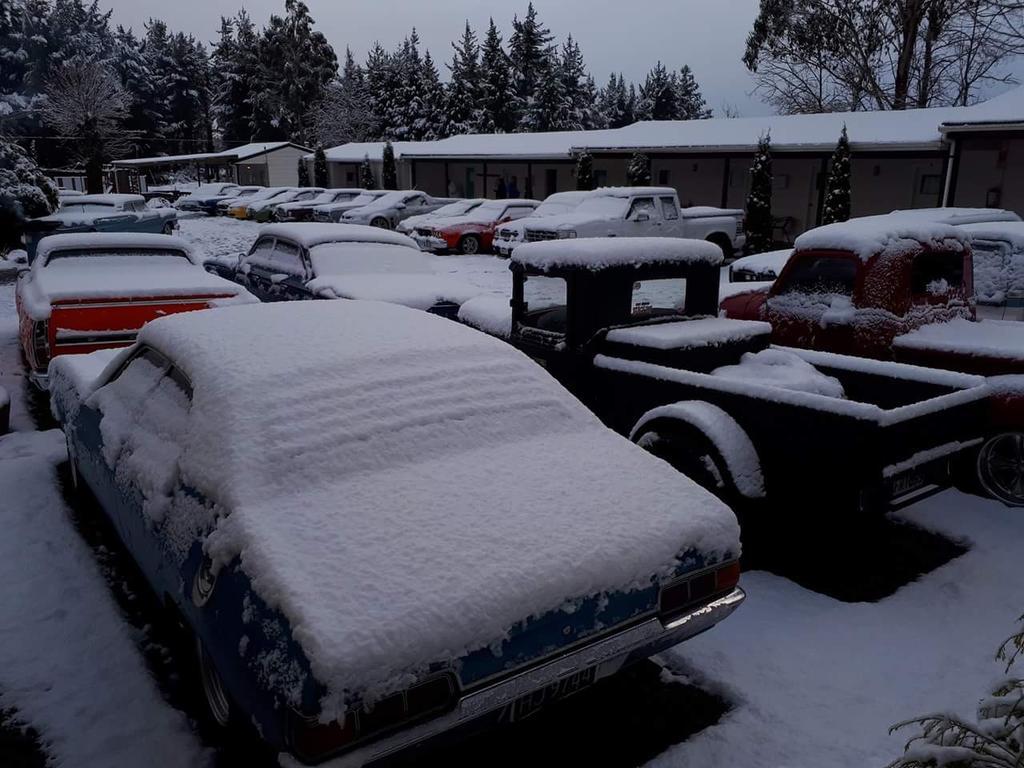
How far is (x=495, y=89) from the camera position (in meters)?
55.8

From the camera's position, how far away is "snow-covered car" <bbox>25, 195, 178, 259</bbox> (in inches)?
714

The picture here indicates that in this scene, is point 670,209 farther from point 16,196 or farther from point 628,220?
point 16,196

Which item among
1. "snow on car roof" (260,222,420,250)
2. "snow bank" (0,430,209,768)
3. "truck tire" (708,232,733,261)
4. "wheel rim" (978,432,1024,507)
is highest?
"snow on car roof" (260,222,420,250)

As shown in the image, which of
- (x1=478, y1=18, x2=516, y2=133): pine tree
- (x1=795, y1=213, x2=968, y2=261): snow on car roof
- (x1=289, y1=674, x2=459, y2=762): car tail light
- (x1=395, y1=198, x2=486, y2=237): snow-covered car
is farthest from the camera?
(x1=478, y1=18, x2=516, y2=133): pine tree

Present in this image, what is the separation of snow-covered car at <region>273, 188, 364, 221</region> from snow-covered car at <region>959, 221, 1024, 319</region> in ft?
79.0

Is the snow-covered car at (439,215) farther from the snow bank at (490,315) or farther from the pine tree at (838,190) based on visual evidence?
the snow bank at (490,315)

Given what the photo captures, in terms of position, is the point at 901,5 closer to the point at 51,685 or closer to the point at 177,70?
the point at 51,685

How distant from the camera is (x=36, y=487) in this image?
5.60 m

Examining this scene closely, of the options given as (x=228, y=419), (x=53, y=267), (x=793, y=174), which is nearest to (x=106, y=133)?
(x=793, y=174)

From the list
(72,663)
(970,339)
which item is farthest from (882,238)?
(72,663)

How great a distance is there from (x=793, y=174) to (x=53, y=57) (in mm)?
57999

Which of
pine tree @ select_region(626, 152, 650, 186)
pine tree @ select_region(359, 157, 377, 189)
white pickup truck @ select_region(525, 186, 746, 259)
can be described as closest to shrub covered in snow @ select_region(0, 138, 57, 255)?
white pickup truck @ select_region(525, 186, 746, 259)

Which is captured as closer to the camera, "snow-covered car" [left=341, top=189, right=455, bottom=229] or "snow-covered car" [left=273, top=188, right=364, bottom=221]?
"snow-covered car" [left=341, top=189, right=455, bottom=229]

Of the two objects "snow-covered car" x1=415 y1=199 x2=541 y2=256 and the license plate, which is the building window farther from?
the license plate
